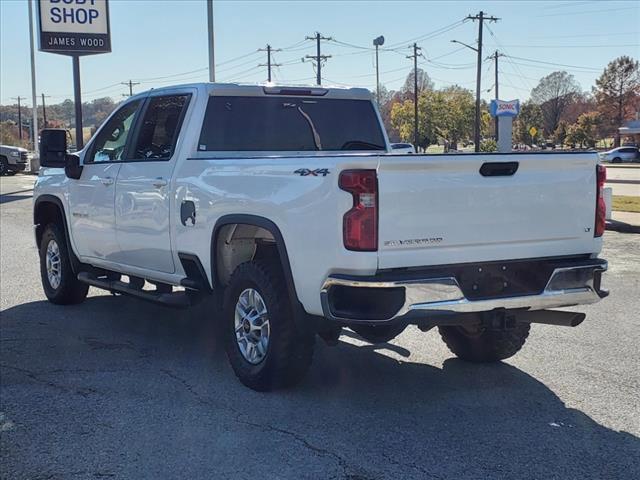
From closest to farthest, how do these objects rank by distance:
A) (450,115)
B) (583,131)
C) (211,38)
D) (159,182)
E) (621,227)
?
(159,182) < (621,227) < (211,38) < (450,115) < (583,131)

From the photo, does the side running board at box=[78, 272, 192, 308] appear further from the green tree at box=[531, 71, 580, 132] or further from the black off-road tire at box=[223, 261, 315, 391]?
the green tree at box=[531, 71, 580, 132]

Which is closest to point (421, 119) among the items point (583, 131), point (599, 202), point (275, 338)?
point (583, 131)

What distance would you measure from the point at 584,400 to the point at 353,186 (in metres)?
2.21

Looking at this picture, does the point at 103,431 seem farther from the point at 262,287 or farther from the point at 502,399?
the point at 502,399

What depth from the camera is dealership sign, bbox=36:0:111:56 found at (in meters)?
31.9

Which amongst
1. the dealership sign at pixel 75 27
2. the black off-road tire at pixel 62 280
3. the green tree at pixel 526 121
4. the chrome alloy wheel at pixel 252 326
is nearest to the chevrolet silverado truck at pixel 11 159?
the dealership sign at pixel 75 27

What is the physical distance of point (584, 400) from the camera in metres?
4.98

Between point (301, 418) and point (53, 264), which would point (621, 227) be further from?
point (301, 418)

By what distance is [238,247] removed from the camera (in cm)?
561

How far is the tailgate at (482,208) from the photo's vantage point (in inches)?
169

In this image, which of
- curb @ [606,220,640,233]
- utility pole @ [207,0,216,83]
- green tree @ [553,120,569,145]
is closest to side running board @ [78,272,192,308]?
curb @ [606,220,640,233]

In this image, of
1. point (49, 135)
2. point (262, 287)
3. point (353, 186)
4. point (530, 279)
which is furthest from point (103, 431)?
point (49, 135)

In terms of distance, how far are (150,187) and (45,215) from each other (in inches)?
110

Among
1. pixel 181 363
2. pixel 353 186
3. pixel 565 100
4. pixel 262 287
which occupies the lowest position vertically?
pixel 181 363
